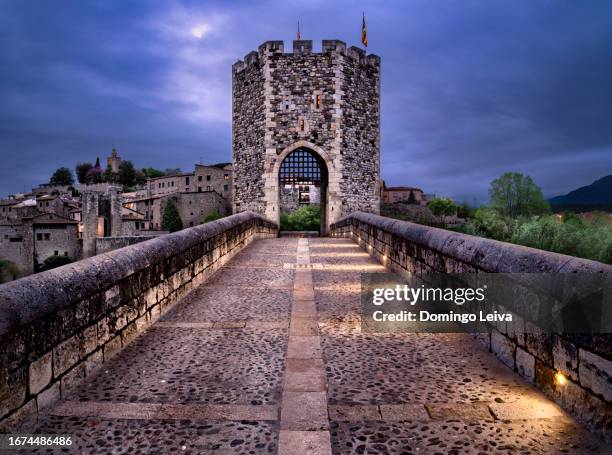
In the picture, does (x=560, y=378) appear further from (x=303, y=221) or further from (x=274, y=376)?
(x=303, y=221)

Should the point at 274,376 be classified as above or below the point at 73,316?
below

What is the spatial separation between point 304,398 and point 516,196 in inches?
1451

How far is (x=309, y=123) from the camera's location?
1703cm

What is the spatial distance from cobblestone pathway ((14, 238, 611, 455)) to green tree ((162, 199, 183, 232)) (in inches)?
1928

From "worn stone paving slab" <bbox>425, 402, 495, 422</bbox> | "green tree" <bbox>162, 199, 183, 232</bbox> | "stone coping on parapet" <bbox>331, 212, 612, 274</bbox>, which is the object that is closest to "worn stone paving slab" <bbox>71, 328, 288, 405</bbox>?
"worn stone paving slab" <bbox>425, 402, 495, 422</bbox>

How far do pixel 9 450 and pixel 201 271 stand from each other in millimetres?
4198

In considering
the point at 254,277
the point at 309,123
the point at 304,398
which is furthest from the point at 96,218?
the point at 304,398

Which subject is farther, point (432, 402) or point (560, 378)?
point (432, 402)

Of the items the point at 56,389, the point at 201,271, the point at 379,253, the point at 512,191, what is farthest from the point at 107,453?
the point at 512,191

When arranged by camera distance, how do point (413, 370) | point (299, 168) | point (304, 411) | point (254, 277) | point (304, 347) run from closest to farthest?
point (304, 411) < point (413, 370) < point (304, 347) < point (254, 277) < point (299, 168)

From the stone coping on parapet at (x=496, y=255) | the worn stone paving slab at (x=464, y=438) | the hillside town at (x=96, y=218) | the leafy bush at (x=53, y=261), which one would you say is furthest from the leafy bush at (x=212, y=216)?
the worn stone paving slab at (x=464, y=438)

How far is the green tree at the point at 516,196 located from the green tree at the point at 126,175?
239 ft

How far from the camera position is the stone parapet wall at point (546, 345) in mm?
2020

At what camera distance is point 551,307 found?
8.09 ft
